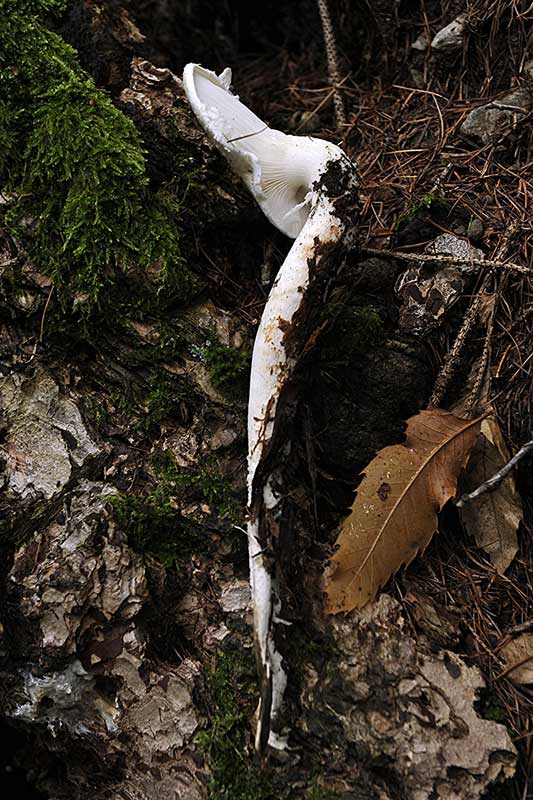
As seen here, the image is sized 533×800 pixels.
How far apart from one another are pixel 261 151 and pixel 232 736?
1.98 meters

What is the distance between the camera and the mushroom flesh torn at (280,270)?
2096 mm

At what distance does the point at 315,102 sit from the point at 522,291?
152 cm

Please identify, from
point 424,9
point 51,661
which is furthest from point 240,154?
point 51,661

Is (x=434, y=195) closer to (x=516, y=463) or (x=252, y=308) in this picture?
(x=252, y=308)

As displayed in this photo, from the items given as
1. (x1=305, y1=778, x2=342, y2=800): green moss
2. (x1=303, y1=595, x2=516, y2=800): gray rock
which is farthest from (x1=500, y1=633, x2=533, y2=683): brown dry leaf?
(x1=305, y1=778, x2=342, y2=800): green moss

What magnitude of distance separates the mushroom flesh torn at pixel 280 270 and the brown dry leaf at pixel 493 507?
0.68m

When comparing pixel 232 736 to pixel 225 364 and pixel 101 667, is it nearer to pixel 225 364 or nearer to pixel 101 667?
pixel 101 667

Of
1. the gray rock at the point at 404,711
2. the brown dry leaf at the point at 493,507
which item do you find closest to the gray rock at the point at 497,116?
the brown dry leaf at the point at 493,507

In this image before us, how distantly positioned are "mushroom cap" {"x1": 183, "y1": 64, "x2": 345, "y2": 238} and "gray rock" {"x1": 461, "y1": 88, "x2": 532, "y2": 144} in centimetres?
70

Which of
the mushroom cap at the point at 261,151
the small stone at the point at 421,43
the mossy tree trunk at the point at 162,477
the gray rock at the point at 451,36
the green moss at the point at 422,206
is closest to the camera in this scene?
the mossy tree trunk at the point at 162,477

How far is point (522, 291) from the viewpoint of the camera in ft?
8.23

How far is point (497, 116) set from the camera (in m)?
2.81

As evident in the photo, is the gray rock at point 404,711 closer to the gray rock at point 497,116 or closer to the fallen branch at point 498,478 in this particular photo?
the fallen branch at point 498,478

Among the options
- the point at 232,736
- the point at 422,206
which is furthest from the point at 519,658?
the point at 422,206
